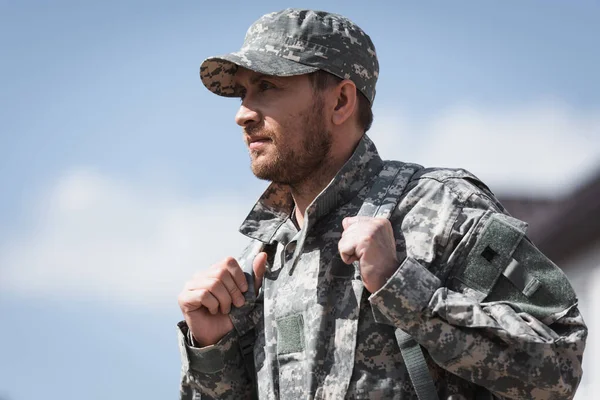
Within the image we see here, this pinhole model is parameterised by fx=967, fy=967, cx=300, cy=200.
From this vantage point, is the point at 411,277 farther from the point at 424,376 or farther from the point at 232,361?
the point at 232,361

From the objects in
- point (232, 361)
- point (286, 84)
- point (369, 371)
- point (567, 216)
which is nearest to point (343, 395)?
point (369, 371)

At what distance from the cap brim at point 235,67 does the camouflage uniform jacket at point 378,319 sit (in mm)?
526

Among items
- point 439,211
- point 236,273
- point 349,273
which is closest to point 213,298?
point 236,273

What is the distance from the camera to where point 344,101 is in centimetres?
494

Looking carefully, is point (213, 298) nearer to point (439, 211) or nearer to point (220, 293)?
point (220, 293)

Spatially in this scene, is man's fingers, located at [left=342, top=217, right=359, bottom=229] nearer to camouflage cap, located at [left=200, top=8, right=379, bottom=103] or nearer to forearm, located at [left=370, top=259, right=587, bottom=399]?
forearm, located at [left=370, top=259, right=587, bottom=399]

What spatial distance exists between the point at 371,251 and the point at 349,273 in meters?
0.47

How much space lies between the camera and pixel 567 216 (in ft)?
34.0

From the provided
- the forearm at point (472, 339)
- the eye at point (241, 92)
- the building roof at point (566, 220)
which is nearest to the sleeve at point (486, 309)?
the forearm at point (472, 339)

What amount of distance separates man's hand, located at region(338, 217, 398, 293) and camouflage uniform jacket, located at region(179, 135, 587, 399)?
6 cm

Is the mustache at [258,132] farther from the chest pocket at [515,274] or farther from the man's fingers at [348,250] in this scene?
the chest pocket at [515,274]

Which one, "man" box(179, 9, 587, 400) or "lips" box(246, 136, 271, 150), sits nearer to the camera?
"man" box(179, 9, 587, 400)

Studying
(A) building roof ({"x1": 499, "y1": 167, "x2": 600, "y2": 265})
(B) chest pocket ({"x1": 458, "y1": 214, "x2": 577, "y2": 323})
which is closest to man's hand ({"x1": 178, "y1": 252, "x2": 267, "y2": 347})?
(B) chest pocket ({"x1": 458, "y1": 214, "x2": 577, "y2": 323})

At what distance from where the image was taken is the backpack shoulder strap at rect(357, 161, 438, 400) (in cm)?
404
